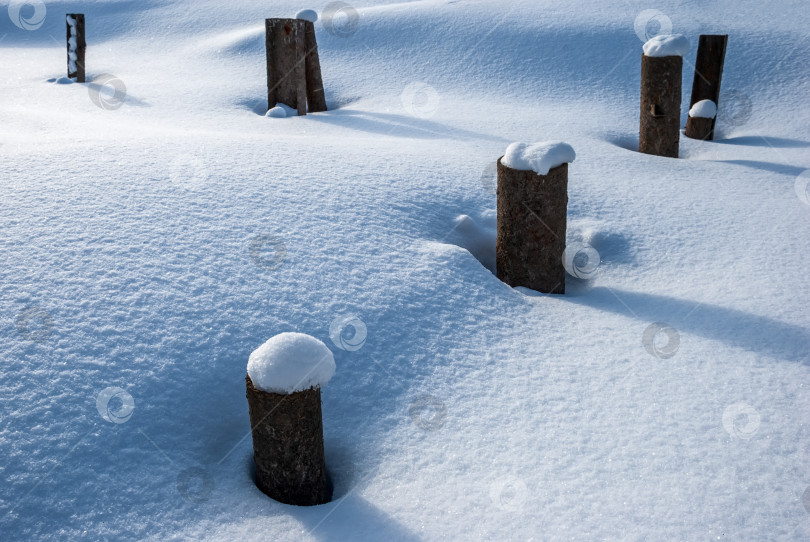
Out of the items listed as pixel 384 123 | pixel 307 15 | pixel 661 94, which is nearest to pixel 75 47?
pixel 307 15

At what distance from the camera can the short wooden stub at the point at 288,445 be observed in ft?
7.62

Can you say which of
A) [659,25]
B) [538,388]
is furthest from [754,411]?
[659,25]

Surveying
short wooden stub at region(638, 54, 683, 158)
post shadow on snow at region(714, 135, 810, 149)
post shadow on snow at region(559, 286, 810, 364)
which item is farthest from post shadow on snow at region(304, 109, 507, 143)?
post shadow on snow at region(559, 286, 810, 364)

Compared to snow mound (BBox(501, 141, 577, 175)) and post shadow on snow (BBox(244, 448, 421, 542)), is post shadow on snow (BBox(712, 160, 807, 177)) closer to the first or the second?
snow mound (BBox(501, 141, 577, 175))

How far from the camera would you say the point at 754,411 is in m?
2.75

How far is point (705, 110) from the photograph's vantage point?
6.47m

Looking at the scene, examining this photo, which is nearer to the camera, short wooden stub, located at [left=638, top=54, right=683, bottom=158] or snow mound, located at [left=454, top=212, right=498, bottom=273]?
snow mound, located at [left=454, top=212, right=498, bottom=273]

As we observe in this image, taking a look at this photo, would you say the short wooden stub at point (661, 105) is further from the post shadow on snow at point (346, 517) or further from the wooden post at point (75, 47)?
the wooden post at point (75, 47)

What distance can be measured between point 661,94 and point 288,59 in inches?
147

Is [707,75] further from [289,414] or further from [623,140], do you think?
[289,414]

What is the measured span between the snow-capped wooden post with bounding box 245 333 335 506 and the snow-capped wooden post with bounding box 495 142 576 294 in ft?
5.49

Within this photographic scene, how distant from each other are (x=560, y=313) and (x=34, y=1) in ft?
47.3

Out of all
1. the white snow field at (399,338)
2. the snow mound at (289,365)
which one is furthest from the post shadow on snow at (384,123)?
the snow mound at (289,365)

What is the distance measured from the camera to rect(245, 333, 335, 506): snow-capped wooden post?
229cm
